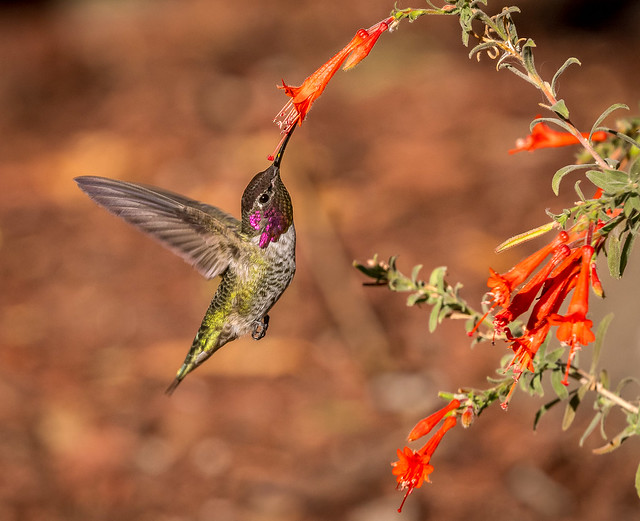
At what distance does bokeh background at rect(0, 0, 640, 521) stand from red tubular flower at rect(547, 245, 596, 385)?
3.69 metres

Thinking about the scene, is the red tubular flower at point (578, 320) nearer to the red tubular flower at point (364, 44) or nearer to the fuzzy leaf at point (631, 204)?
the fuzzy leaf at point (631, 204)

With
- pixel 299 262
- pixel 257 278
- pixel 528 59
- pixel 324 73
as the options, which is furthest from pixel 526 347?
pixel 299 262

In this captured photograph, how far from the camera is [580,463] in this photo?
20.4 feet

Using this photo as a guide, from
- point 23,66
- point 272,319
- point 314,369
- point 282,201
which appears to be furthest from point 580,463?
point 23,66

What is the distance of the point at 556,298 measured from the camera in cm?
217

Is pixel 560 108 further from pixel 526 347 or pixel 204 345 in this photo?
pixel 204 345

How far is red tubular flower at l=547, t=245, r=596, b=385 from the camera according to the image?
2072mm

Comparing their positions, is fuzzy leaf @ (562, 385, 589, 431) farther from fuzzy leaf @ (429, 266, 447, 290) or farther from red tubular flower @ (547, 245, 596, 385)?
fuzzy leaf @ (429, 266, 447, 290)

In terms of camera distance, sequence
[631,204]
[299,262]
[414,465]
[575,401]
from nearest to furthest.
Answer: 1. [631,204]
2. [414,465]
3. [575,401]
4. [299,262]

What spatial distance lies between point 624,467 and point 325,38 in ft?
29.5

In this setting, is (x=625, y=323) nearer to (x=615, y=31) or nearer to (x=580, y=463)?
(x=580, y=463)

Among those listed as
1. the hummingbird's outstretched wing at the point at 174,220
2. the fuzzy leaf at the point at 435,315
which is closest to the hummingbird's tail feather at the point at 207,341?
the hummingbird's outstretched wing at the point at 174,220

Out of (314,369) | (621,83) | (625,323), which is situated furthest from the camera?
(621,83)

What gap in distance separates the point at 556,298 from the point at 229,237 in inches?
51.4
